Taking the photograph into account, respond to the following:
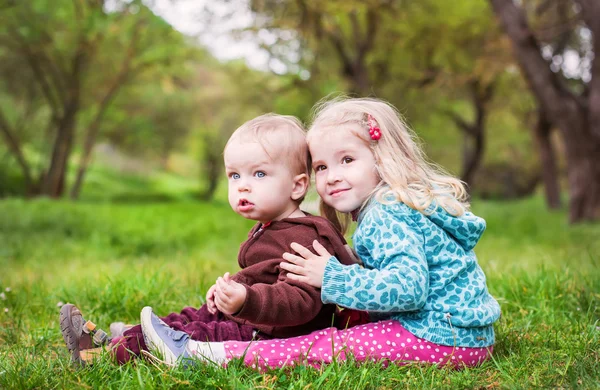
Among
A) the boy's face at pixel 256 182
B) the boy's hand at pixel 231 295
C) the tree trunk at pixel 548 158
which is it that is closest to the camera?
the boy's hand at pixel 231 295

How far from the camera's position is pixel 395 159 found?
2.58 metres

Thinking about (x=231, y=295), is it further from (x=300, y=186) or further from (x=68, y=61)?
(x=68, y=61)

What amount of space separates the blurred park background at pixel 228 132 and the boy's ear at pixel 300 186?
413mm

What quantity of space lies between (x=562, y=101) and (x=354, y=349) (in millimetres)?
8221

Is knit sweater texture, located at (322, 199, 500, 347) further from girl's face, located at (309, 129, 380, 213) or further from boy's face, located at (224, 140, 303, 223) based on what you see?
boy's face, located at (224, 140, 303, 223)

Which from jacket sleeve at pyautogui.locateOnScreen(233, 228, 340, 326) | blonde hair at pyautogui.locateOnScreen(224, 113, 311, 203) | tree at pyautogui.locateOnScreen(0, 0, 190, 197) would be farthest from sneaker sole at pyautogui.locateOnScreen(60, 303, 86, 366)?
tree at pyautogui.locateOnScreen(0, 0, 190, 197)

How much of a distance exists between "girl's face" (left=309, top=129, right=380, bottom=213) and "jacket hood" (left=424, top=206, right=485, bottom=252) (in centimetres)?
30

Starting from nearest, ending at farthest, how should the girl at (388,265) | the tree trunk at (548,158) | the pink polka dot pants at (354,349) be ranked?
1. the girl at (388,265)
2. the pink polka dot pants at (354,349)
3. the tree trunk at (548,158)

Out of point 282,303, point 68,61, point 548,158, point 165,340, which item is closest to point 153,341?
point 165,340

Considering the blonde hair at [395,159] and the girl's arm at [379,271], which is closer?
the girl's arm at [379,271]

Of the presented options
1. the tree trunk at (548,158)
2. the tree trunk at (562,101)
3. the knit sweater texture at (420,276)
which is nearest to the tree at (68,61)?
the tree trunk at (562,101)

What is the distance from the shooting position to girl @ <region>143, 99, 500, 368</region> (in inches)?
92.4

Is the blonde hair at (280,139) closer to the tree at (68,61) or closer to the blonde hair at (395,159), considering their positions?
the blonde hair at (395,159)

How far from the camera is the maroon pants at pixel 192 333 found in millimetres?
2486
